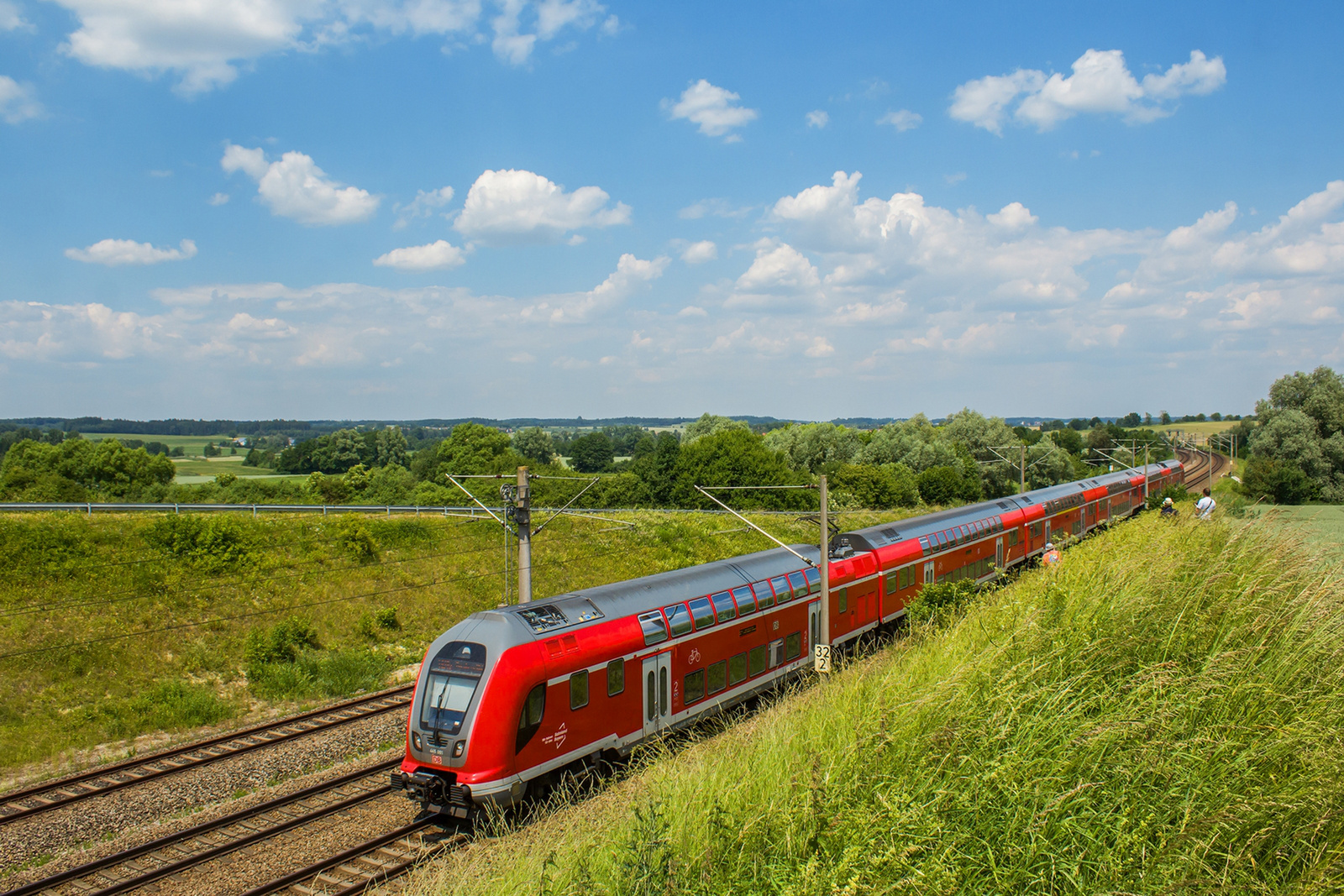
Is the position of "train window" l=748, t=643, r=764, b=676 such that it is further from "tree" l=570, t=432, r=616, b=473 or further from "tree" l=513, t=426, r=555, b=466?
"tree" l=570, t=432, r=616, b=473

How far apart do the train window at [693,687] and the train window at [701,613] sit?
962mm

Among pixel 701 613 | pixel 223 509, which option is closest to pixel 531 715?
pixel 701 613

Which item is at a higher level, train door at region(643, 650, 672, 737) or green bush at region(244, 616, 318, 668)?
train door at region(643, 650, 672, 737)

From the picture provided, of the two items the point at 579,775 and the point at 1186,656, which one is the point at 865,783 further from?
the point at 579,775

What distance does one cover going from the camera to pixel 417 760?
40.8 ft

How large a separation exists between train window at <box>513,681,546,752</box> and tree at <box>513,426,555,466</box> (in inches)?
4188

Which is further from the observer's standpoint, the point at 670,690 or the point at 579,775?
the point at 670,690

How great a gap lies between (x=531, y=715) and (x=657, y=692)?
10.5 feet

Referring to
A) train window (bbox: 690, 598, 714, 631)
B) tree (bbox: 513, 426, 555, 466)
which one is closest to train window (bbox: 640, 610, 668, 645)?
train window (bbox: 690, 598, 714, 631)

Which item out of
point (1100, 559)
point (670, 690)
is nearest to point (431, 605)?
point (670, 690)

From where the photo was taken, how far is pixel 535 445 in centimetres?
11994

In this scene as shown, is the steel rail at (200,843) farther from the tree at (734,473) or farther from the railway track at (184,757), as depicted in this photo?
the tree at (734,473)

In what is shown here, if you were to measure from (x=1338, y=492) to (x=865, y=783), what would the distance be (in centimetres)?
8114

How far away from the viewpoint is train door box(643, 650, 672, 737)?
14.5 m
